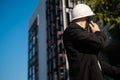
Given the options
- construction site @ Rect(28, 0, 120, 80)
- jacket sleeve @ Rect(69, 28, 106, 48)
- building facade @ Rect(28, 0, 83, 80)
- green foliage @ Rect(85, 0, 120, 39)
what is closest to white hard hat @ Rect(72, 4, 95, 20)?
jacket sleeve @ Rect(69, 28, 106, 48)

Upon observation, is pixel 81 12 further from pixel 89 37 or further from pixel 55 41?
pixel 55 41

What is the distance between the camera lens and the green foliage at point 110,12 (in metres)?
8.11

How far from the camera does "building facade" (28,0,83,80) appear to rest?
3384 cm

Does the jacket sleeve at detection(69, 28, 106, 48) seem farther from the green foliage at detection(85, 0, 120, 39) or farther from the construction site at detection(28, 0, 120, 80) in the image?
the construction site at detection(28, 0, 120, 80)

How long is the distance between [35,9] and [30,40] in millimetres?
6152

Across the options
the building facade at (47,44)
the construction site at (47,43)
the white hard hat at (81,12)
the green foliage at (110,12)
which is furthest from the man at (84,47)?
the construction site at (47,43)

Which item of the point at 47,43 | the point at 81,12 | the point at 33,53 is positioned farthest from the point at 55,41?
the point at 81,12

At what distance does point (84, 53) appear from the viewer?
249cm

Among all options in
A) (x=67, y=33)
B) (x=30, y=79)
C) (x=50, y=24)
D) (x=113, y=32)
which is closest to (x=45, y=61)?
(x=50, y=24)

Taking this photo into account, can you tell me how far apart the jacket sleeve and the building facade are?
24.4 m

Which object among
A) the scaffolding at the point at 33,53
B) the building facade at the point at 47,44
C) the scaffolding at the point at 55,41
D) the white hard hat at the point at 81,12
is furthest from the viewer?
the scaffolding at the point at 33,53

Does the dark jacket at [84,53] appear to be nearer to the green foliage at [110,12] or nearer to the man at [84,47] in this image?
the man at [84,47]

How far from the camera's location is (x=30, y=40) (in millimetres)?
52500

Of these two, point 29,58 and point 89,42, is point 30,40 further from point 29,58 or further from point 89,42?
point 89,42
